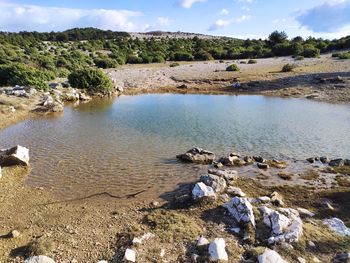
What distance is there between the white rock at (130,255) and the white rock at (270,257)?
313 centimetres

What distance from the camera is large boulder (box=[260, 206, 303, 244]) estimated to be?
1044cm

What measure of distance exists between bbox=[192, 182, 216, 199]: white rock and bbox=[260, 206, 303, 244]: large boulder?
199cm

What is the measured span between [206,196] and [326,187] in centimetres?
557

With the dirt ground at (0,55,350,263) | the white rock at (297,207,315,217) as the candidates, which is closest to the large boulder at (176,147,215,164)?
the dirt ground at (0,55,350,263)

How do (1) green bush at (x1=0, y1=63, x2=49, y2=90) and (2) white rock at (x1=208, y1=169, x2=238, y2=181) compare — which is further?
(1) green bush at (x1=0, y1=63, x2=49, y2=90)

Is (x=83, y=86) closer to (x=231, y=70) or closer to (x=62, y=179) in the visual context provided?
(x=231, y=70)

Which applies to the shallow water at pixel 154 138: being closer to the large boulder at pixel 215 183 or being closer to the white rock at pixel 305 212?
the large boulder at pixel 215 183

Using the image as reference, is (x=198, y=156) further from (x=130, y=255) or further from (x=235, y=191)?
(x=130, y=255)

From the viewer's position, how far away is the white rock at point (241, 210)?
11.3m

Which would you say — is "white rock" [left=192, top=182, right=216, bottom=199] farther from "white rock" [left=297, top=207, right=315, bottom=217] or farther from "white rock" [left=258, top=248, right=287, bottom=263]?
"white rock" [left=258, top=248, right=287, bottom=263]

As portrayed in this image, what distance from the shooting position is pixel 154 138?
22.5 meters

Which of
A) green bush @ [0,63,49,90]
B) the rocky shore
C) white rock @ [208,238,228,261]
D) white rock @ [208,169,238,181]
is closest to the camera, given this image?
white rock @ [208,238,228,261]

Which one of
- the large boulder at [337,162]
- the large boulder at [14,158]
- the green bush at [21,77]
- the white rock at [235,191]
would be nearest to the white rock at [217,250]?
the white rock at [235,191]

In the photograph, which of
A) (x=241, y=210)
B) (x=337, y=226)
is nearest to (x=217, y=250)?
(x=241, y=210)
